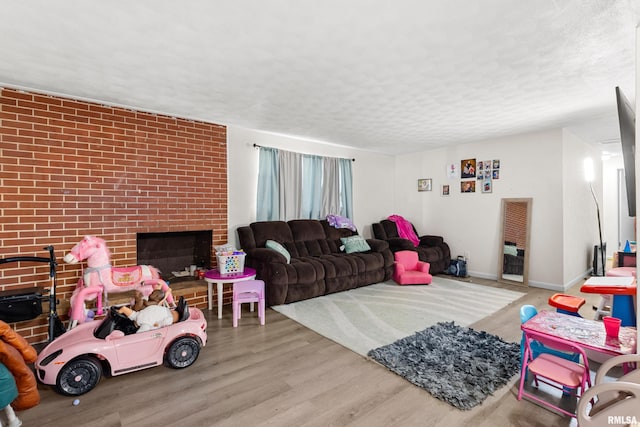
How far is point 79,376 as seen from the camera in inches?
81.1

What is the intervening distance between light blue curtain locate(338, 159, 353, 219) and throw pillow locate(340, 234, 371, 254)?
2.19ft

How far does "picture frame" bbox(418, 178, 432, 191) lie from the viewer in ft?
19.9

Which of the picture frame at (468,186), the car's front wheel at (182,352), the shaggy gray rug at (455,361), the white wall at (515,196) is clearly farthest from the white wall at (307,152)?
the shaggy gray rug at (455,361)

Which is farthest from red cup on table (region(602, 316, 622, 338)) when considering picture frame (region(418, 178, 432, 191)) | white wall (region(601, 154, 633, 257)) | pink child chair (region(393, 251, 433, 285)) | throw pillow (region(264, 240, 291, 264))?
white wall (region(601, 154, 633, 257))

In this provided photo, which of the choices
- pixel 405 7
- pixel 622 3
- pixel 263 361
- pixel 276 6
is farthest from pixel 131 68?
pixel 622 3

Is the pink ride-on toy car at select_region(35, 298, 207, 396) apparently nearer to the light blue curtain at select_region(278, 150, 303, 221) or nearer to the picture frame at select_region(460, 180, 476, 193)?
the light blue curtain at select_region(278, 150, 303, 221)

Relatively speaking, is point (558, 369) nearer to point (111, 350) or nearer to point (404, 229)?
point (111, 350)

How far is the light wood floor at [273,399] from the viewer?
1801 millimetres

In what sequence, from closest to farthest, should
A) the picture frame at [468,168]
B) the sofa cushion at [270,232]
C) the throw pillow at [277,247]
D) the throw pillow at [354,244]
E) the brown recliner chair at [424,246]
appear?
the throw pillow at [277,247], the sofa cushion at [270,232], the throw pillow at [354,244], the brown recliner chair at [424,246], the picture frame at [468,168]

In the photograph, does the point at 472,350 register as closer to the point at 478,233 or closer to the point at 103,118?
the point at 478,233

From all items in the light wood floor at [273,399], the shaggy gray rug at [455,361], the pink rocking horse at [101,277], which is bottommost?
the light wood floor at [273,399]

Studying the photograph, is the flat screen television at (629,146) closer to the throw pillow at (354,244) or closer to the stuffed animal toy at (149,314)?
the stuffed animal toy at (149,314)

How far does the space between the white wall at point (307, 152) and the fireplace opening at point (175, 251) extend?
0.41 meters

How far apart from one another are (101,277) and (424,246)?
193 inches
